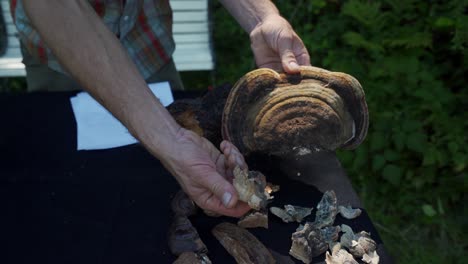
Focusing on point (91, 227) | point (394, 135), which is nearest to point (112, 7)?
point (91, 227)

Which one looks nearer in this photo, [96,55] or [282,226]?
[96,55]

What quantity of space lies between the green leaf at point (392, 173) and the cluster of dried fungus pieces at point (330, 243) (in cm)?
150

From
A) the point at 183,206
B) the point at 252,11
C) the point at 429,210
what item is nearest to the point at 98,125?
the point at 183,206

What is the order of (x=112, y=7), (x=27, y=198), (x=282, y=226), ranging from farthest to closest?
(x=112, y=7)
(x=27, y=198)
(x=282, y=226)

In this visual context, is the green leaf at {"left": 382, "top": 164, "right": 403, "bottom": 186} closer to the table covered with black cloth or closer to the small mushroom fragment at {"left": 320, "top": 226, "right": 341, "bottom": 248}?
the table covered with black cloth

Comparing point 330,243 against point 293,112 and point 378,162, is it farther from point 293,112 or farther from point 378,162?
point 378,162

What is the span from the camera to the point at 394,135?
3.06 metres

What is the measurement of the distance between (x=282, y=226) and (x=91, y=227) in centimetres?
74

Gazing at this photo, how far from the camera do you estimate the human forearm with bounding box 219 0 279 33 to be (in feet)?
7.36

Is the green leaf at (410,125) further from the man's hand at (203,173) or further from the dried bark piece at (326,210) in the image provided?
the man's hand at (203,173)

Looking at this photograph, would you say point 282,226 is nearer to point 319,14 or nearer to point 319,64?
point 319,64

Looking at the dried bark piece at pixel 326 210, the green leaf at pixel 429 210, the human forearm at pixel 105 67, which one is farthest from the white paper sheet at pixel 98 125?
the green leaf at pixel 429 210

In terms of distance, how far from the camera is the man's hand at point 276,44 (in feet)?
6.74

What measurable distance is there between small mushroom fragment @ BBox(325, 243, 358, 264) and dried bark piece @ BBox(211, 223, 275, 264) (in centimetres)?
20
